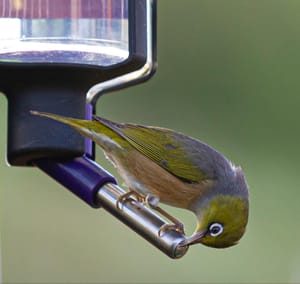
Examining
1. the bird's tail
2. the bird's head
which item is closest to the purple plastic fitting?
the bird's tail

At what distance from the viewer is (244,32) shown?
7.36m

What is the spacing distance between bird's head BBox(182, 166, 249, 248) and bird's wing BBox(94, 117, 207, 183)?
130mm

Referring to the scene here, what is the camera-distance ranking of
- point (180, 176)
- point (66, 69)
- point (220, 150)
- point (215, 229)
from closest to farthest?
1. point (66, 69)
2. point (215, 229)
3. point (180, 176)
4. point (220, 150)

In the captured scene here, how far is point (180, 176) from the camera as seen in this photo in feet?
12.5

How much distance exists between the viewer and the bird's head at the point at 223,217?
3533mm

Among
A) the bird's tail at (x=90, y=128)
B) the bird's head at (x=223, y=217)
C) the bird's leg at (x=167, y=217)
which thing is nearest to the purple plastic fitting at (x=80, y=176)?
the bird's tail at (x=90, y=128)

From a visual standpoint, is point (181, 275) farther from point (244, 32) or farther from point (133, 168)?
point (133, 168)

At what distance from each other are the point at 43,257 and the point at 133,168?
3135mm

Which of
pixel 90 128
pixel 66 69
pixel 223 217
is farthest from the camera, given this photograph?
pixel 223 217

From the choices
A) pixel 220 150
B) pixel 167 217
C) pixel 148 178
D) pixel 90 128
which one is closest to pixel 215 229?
pixel 167 217

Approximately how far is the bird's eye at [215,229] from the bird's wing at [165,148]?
293 millimetres

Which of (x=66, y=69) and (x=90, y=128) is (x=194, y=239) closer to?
(x=90, y=128)

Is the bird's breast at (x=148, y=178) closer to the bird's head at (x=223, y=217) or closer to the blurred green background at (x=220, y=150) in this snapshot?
the bird's head at (x=223, y=217)

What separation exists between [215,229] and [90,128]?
24.6 inches
